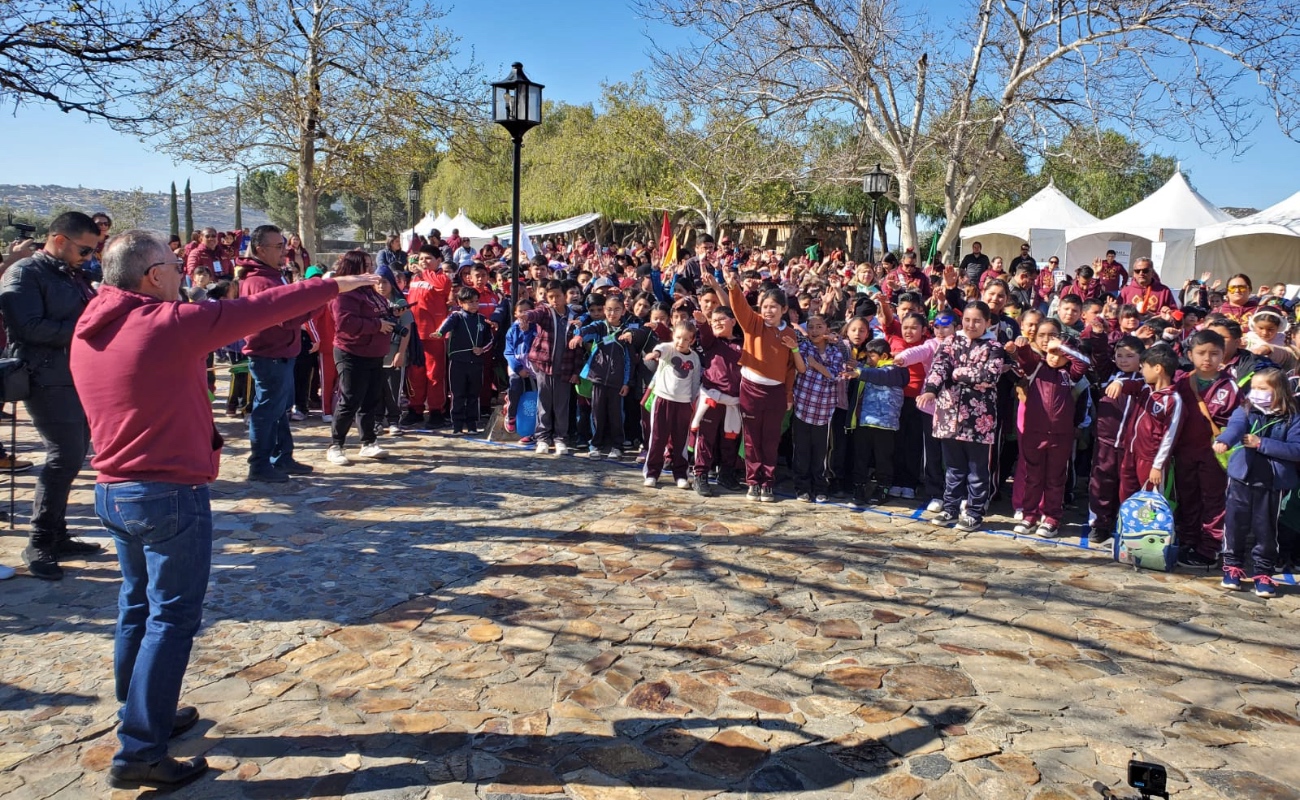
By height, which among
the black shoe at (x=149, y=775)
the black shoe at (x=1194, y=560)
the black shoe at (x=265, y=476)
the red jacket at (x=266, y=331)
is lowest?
the black shoe at (x=149, y=775)

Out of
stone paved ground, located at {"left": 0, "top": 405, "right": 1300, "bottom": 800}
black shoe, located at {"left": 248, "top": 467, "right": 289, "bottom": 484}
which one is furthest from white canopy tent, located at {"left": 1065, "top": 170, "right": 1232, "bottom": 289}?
black shoe, located at {"left": 248, "top": 467, "right": 289, "bottom": 484}

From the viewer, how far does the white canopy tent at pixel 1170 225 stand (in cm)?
2105

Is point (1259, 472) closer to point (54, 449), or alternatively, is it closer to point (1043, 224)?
point (54, 449)

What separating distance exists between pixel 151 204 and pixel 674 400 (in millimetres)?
67001

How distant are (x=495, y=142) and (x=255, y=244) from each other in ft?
55.1

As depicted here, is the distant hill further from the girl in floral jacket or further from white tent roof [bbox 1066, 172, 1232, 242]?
the girl in floral jacket

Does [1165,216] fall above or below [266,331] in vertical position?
above

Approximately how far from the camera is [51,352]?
4.89 metres

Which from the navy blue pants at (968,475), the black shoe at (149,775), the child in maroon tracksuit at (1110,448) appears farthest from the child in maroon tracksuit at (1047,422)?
the black shoe at (149,775)

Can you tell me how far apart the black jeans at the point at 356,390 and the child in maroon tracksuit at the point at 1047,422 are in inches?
207

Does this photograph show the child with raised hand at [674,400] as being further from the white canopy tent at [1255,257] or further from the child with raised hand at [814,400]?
the white canopy tent at [1255,257]

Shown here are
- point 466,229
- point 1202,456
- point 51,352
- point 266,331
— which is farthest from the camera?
point 466,229

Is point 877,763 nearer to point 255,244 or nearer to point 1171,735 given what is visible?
point 1171,735

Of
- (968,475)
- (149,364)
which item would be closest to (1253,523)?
(968,475)
